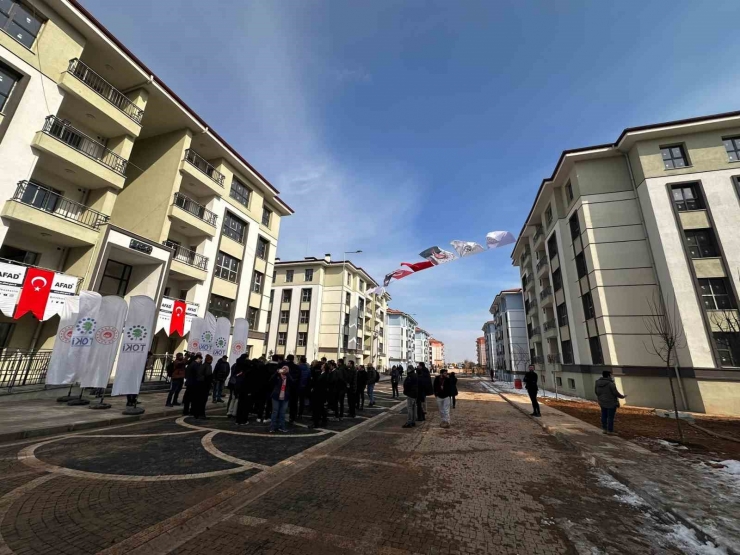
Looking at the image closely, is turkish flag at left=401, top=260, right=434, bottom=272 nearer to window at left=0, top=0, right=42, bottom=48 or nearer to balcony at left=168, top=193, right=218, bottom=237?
balcony at left=168, top=193, right=218, bottom=237

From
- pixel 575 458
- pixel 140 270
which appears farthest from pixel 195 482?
pixel 140 270

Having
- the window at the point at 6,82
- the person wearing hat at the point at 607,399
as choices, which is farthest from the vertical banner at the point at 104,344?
the person wearing hat at the point at 607,399

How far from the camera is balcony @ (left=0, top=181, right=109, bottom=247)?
40.5 ft

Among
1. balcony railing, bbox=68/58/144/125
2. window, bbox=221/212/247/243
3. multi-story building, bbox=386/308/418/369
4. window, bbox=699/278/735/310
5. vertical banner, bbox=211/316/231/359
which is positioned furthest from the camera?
multi-story building, bbox=386/308/418/369

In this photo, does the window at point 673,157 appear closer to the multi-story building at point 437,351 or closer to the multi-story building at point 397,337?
the multi-story building at point 397,337

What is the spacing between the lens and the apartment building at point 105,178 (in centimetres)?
1288

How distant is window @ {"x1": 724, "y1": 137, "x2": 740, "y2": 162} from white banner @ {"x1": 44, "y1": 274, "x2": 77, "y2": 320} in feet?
120

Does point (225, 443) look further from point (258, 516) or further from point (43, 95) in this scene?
point (43, 95)

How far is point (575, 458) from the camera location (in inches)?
282

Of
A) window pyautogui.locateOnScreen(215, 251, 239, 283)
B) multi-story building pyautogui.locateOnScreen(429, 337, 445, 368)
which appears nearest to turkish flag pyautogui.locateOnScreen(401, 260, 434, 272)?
window pyautogui.locateOnScreen(215, 251, 239, 283)

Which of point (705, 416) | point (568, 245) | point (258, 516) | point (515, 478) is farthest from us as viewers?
point (568, 245)

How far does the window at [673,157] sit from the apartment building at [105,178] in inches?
1155

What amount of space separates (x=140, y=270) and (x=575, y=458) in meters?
21.7

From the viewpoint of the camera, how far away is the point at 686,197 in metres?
19.4
